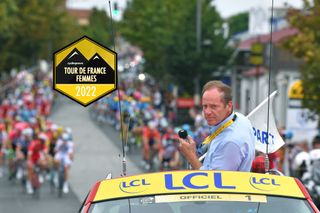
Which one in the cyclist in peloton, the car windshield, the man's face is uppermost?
the man's face

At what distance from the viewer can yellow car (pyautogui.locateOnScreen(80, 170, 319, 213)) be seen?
520 centimetres

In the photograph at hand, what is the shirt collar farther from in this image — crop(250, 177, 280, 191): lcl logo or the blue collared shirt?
crop(250, 177, 280, 191): lcl logo

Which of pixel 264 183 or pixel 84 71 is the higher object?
pixel 84 71

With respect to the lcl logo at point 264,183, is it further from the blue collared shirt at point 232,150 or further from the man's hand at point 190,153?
the man's hand at point 190,153

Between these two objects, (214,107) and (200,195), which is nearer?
(200,195)

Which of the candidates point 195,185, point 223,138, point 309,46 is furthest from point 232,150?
point 309,46

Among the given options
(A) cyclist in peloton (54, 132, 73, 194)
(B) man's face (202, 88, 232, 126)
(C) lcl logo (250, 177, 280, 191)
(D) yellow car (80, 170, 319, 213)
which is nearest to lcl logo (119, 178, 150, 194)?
(D) yellow car (80, 170, 319, 213)

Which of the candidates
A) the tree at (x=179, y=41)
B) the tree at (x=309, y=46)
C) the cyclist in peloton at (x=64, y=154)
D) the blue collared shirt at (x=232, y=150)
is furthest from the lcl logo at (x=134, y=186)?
the tree at (x=179, y=41)

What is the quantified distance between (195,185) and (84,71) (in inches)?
77.8

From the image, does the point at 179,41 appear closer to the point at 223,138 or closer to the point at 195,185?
the point at 223,138

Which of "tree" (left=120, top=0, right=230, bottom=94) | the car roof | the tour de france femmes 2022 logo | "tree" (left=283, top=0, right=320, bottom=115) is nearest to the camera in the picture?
the car roof

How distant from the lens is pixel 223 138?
249 inches

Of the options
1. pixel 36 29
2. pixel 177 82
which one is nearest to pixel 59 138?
pixel 177 82

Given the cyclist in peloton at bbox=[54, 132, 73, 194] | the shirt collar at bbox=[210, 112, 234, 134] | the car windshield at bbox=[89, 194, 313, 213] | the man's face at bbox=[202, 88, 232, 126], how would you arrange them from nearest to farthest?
the car windshield at bbox=[89, 194, 313, 213], the man's face at bbox=[202, 88, 232, 126], the shirt collar at bbox=[210, 112, 234, 134], the cyclist in peloton at bbox=[54, 132, 73, 194]
